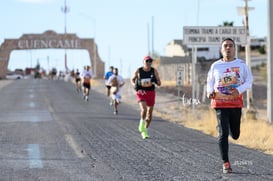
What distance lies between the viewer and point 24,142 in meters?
13.4

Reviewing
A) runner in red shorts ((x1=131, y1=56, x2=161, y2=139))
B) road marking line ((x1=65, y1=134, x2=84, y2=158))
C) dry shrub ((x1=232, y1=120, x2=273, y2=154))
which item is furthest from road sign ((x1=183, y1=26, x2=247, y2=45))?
road marking line ((x1=65, y1=134, x2=84, y2=158))

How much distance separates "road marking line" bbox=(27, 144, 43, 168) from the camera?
10255 millimetres

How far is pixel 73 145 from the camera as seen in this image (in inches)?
504

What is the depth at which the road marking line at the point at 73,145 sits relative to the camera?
1148cm

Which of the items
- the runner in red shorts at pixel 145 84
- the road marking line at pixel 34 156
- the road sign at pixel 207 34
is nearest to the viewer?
the road marking line at pixel 34 156

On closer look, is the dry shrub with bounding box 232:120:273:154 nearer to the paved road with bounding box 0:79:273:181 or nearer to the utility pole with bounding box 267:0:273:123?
the paved road with bounding box 0:79:273:181

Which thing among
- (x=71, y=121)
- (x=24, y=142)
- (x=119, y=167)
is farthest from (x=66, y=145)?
(x=71, y=121)

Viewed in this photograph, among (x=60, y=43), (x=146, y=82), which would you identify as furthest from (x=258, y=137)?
(x=60, y=43)

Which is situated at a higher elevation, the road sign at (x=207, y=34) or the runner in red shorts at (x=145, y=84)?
the road sign at (x=207, y=34)

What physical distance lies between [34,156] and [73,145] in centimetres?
164

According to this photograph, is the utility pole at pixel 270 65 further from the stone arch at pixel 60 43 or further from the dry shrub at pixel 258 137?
the stone arch at pixel 60 43

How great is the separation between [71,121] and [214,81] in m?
9.79

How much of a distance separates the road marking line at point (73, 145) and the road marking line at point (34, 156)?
2.26 ft

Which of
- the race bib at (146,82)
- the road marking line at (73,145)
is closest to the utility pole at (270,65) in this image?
the race bib at (146,82)
